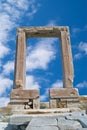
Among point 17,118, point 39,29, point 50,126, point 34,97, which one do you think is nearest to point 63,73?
point 34,97

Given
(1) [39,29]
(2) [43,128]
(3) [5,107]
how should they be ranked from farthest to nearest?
(1) [39,29] → (3) [5,107] → (2) [43,128]

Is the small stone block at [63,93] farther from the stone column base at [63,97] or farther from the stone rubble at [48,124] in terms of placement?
the stone rubble at [48,124]

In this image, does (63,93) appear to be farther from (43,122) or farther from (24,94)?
(43,122)

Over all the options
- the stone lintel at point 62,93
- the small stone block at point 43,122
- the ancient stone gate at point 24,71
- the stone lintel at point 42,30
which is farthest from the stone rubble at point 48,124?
the stone lintel at point 42,30

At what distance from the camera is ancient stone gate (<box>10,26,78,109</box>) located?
31.1ft

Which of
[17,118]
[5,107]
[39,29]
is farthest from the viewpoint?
[39,29]

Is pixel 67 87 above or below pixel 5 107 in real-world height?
above

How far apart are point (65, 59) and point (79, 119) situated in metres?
5.77

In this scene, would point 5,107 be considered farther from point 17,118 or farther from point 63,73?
point 17,118

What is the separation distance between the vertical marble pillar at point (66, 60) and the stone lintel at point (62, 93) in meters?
0.32

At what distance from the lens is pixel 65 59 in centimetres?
1048

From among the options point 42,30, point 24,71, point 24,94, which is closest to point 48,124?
point 24,94

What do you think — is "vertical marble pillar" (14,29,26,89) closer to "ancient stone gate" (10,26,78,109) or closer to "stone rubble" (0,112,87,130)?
"ancient stone gate" (10,26,78,109)

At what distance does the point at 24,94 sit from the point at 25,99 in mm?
200
